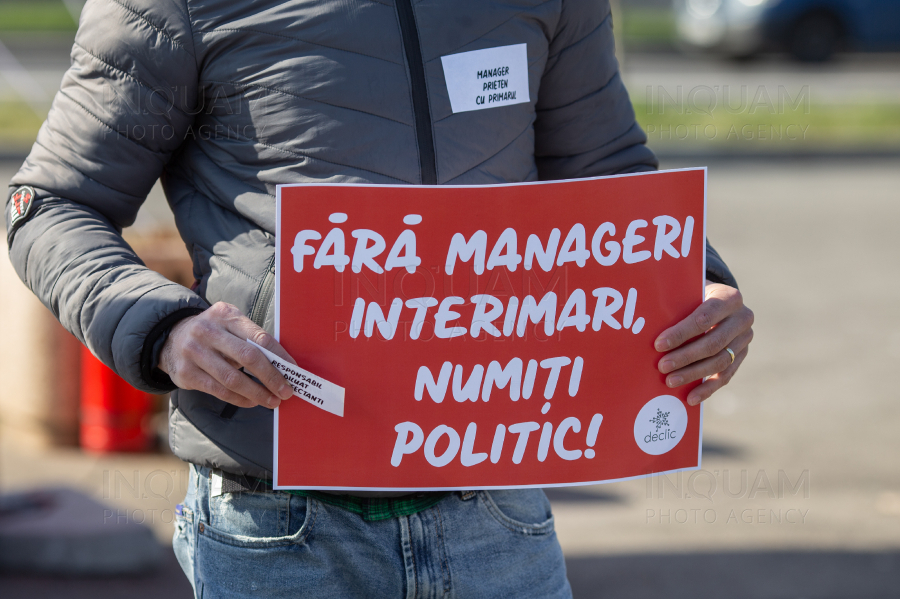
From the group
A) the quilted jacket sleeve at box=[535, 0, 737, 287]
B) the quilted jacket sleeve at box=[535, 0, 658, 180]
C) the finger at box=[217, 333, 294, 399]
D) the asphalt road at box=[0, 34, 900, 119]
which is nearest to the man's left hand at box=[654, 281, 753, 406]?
the quilted jacket sleeve at box=[535, 0, 737, 287]

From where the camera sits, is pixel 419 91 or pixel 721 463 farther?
pixel 721 463

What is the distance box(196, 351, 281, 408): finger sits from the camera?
3.96 feet

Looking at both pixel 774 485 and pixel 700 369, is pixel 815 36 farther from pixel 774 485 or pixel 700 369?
pixel 700 369

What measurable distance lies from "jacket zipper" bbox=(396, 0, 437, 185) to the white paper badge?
0.13ft

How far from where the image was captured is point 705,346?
1392mm

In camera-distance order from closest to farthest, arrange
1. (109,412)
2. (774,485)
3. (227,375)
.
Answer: (227,375) → (774,485) → (109,412)

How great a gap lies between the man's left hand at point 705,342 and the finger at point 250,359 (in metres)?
0.56

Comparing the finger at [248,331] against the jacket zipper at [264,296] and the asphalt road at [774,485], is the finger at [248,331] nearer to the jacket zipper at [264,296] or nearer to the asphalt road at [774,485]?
the jacket zipper at [264,296]

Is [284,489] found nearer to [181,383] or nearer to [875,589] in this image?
[181,383]

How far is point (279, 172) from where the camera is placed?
4.32 feet

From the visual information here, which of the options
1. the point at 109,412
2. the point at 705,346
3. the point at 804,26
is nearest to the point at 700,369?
the point at 705,346

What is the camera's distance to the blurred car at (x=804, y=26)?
14656 mm

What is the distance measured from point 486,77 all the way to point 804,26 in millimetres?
15339

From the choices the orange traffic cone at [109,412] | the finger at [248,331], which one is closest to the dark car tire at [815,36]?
the orange traffic cone at [109,412]
